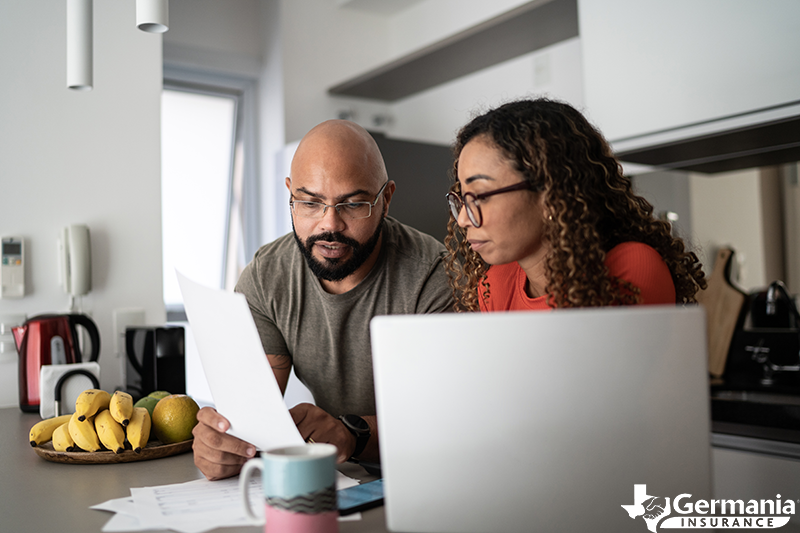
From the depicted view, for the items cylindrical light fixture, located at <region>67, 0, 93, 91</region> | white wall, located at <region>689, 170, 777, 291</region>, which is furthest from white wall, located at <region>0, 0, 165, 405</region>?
white wall, located at <region>689, 170, 777, 291</region>

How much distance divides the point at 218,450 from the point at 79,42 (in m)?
0.93

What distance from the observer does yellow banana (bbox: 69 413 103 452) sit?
1.13 metres

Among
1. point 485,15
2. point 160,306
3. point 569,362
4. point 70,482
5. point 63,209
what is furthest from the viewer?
point 485,15

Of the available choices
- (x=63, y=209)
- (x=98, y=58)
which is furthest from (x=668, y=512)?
(x=98, y=58)

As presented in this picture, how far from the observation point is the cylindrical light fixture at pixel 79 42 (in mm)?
1327

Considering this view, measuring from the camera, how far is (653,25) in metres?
2.06

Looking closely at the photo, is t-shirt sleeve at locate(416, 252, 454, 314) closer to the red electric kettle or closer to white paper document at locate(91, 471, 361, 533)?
white paper document at locate(91, 471, 361, 533)

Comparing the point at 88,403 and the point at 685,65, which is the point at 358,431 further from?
the point at 685,65

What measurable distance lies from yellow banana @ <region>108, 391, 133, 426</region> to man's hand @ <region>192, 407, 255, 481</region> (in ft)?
0.75

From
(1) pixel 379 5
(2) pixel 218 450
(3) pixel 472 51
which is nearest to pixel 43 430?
(2) pixel 218 450

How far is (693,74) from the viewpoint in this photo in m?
1.97

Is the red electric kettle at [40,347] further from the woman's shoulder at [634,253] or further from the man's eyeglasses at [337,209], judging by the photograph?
the woman's shoulder at [634,253]

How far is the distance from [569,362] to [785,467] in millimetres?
1451

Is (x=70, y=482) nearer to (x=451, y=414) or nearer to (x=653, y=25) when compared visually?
(x=451, y=414)
